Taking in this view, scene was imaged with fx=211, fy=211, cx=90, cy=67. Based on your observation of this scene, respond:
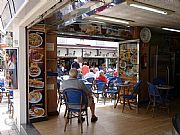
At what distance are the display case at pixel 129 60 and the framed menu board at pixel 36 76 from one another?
10.4ft

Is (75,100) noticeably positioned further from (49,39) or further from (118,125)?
(49,39)

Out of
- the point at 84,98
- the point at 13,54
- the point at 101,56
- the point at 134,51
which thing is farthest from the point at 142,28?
the point at 101,56

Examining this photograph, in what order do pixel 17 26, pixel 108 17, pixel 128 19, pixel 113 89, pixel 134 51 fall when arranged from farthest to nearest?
1. pixel 113 89
2. pixel 134 51
3. pixel 128 19
4. pixel 108 17
5. pixel 17 26

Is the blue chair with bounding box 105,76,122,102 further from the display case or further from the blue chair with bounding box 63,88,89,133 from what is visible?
the blue chair with bounding box 63,88,89,133

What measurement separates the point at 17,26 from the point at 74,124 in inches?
102

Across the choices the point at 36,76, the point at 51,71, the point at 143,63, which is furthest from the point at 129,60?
the point at 36,76

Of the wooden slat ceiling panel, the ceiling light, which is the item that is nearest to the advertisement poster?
the wooden slat ceiling panel

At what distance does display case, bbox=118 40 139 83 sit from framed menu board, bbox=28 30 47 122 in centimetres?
316

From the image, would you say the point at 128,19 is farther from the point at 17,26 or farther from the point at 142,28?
the point at 17,26

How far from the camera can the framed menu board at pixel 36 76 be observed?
16.0 ft

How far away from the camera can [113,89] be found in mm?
7461

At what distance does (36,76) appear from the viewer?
494cm

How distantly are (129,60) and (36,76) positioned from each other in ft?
11.3

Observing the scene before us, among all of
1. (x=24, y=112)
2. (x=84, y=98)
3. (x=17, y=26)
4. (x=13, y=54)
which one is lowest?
(x=24, y=112)
